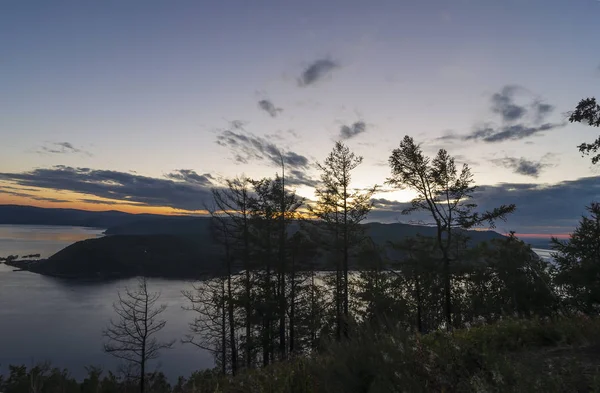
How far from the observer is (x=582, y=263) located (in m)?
20.2

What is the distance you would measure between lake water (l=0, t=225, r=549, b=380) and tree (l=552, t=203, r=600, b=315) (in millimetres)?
42429

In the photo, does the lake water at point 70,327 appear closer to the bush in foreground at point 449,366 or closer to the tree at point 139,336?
the tree at point 139,336

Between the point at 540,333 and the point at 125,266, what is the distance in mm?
155046

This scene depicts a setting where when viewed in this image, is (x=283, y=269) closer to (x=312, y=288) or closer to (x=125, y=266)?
(x=312, y=288)

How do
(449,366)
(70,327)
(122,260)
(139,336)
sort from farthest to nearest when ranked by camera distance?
(122,260)
(70,327)
(139,336)
(449,366)

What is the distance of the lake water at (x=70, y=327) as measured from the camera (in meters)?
48.5

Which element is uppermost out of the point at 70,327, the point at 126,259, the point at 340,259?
the point at 340,259

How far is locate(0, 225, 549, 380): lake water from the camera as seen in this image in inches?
1908

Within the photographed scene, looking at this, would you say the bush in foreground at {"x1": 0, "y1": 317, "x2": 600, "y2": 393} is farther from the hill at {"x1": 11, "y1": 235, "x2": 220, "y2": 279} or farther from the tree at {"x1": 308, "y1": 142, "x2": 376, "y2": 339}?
the hill at {"x1": 11, "y1": 235, "x2": 220, "y2": 279}

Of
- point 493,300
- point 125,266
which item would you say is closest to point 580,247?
point 493,300

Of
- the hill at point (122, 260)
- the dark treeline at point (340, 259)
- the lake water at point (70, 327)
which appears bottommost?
the lake water at point (70, 327)

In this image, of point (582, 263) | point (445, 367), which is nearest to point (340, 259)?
point (582, 263)

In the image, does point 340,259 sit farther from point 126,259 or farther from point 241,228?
point 126,259

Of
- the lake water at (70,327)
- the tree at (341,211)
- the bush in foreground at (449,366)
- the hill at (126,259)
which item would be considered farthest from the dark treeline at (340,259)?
the hill at (126,259)
